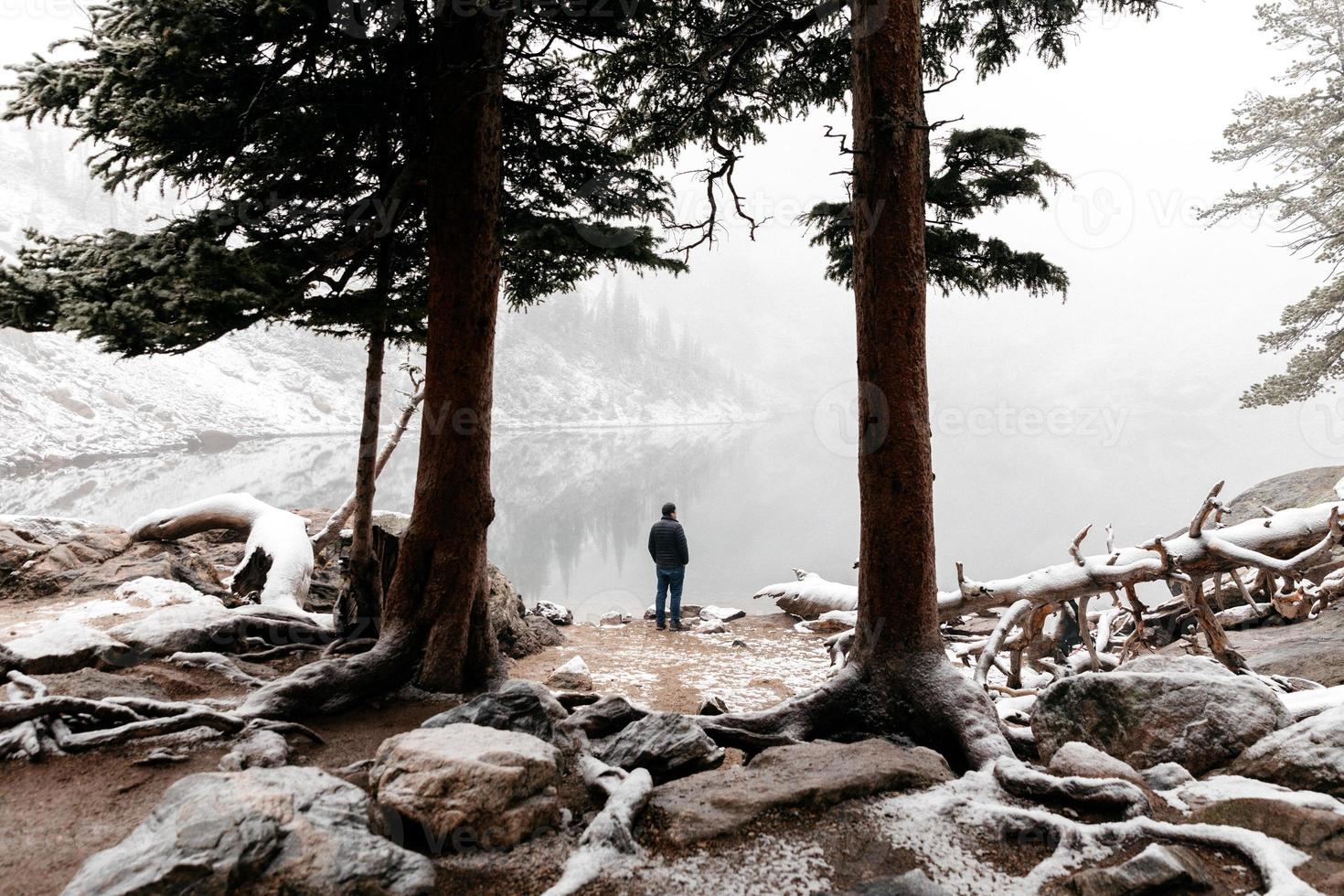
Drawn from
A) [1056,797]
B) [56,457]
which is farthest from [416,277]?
[56,457]

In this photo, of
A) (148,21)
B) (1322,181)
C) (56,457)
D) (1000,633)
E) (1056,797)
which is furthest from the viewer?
(56,457)

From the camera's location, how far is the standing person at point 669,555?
11836 millimetres

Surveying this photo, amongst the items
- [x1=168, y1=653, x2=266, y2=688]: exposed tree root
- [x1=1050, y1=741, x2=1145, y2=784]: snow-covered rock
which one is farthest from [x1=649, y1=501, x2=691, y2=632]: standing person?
[x1=1050, y1=741, x2=1145, y2=784]: snow-covered rock

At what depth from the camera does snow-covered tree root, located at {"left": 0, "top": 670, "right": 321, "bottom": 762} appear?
11.9 ft

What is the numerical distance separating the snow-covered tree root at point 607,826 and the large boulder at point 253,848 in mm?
545

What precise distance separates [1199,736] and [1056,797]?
98 centimetres

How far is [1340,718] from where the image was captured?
3078mm

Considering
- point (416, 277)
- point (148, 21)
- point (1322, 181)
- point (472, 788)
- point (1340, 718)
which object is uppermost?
point (1322, 181)

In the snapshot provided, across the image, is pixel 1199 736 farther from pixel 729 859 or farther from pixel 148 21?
pixel 148 21

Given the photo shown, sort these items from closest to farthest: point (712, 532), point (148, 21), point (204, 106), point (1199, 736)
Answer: point (1199, 736) < point (148, 21) < point (204, 106) < point (712, 532)

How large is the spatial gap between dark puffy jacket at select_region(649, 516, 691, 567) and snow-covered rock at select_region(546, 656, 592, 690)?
3.79m

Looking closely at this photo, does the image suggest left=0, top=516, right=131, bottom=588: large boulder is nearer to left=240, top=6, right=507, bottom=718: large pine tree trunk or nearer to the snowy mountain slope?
left=240, top=6, right=507, bottom=718: large pine tree trunk

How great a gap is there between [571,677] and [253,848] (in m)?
5.72

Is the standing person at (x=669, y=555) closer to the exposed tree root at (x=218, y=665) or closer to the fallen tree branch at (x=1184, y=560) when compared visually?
the fallen tree branch at (x=1184, y=560)
